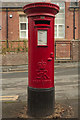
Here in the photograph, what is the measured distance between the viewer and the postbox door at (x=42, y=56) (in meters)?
3.76

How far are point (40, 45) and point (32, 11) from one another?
786mm

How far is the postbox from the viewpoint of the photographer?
147 inches

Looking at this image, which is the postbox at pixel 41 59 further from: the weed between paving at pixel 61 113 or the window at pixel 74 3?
the window at pixel 74 3

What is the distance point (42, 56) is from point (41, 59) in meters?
0.07

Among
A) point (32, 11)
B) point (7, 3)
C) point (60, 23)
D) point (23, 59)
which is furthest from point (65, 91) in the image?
point (7, 3)

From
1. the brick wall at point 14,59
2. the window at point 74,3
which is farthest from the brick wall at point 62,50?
the window at point 74,3

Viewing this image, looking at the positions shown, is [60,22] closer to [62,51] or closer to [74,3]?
[74,3]

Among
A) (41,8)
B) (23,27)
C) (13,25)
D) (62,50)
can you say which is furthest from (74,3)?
(41,8)

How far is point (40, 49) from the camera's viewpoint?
3.77 meters

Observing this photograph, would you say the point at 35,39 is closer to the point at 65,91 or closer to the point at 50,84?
the point at 50,84

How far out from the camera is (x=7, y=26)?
64.1 feet

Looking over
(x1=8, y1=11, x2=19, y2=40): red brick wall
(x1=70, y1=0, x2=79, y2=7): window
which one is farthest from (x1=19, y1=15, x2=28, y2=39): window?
(x1=70, y1=0, x2=79, y2=7): window

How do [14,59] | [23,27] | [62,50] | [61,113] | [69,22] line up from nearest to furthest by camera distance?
1. [61,113]
2. [14,59]
3. [62,50]
4. [69,22]
5. [23,27]

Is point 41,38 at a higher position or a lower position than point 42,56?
higher
